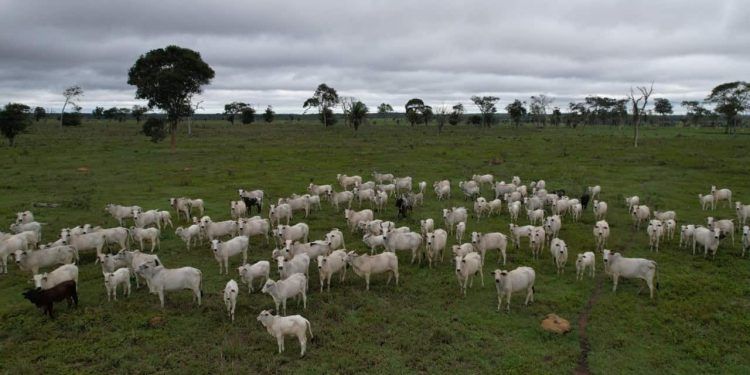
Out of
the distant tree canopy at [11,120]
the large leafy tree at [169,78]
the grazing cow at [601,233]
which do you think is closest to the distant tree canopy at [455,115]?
the large leafy tree at [169,78]

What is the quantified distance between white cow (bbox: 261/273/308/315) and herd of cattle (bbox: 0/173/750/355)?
1.0 inches

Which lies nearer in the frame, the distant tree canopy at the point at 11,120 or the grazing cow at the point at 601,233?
the grazing cow at the point at 601,233

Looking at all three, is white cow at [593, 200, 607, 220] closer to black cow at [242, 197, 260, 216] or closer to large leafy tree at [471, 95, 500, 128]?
black cow at [242, 197, 260, 216]

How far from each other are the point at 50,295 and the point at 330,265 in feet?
23.6

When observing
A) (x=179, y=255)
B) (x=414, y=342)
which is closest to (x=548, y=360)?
(x=414, y=342)

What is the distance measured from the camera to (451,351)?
10.9 meters

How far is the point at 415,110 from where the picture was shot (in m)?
95.2

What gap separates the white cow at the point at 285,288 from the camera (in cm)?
1248

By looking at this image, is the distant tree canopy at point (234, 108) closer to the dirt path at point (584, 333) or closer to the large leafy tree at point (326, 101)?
the large leafy tree at point (326, 101)

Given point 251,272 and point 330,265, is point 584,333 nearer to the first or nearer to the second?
point 330,265

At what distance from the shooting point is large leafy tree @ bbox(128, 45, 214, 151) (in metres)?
48.1

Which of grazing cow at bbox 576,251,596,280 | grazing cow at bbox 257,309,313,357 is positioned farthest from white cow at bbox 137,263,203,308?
grazing cow at bbox 576,251,596,280

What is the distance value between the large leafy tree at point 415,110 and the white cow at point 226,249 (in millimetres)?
80320

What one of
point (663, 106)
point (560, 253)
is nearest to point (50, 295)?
point (560, 253)
